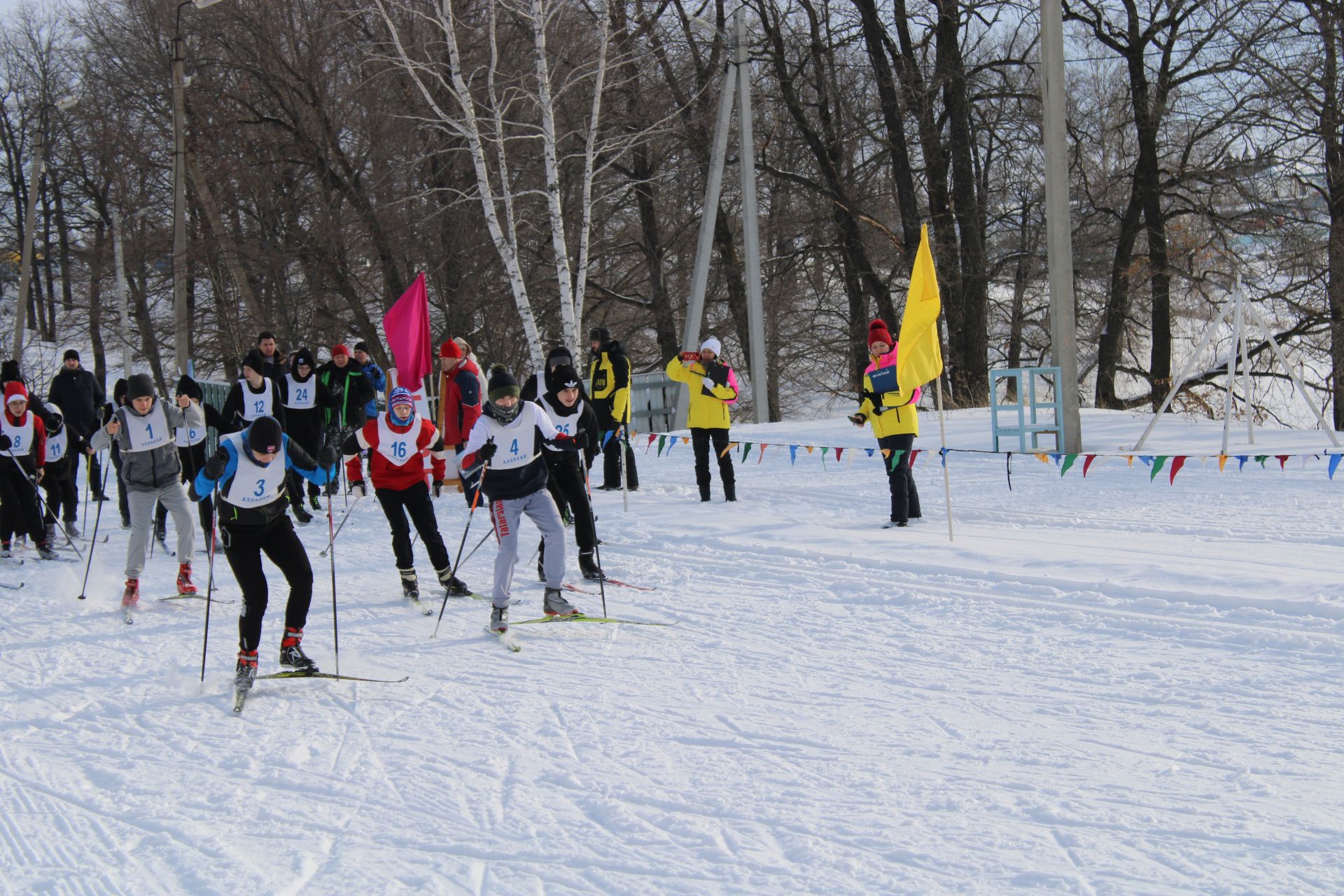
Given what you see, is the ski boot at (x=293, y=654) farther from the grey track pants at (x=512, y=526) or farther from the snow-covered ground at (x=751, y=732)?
the grey track pants at (x=512, y=526)

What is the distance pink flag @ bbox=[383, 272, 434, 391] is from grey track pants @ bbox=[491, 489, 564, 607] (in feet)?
15.7

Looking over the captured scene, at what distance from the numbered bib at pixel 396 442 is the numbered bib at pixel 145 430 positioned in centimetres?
196

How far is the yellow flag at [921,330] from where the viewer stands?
30.6 ft

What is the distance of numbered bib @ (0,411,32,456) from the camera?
10.9m

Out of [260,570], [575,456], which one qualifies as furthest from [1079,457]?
[260,570]

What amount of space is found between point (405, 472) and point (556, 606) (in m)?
1.67

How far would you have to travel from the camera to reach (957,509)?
35.1ft

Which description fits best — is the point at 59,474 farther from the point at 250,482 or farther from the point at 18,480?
the point at 250,482

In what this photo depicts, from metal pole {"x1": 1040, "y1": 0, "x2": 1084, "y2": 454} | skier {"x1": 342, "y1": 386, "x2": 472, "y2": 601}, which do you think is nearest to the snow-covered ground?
skier {"x1": 342, "y1": 386, "x2": 472, "y2": 601}

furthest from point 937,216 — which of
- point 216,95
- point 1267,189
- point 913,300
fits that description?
point 913,300

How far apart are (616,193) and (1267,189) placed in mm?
12959

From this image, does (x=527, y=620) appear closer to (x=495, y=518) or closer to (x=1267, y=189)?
(x=495, y=518)

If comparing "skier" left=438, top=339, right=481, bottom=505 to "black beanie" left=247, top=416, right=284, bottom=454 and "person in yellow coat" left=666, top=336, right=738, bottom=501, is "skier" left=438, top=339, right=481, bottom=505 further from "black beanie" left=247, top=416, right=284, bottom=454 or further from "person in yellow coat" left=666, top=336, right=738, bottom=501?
"black beanie" left=247, top=416, right=284, bottom=454

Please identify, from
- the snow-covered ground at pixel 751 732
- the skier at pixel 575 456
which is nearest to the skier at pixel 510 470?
the snow-covered ground at pixel 751 732
